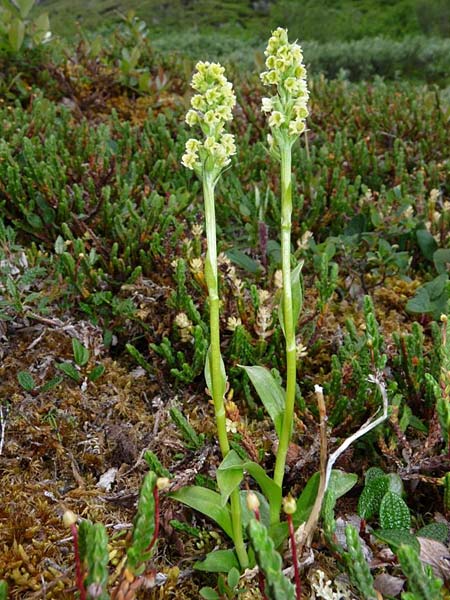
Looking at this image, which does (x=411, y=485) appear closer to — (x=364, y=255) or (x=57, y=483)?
(x=57, y=483)

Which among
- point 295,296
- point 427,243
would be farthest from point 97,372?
point 427,243

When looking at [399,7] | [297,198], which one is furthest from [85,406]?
[399,7]

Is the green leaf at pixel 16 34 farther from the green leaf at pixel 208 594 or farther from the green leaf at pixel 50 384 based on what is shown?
the green leaf at pixel 208 594

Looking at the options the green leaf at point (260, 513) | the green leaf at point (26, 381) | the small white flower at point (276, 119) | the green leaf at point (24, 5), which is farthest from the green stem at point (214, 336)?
the green leaf at point (24, 5)

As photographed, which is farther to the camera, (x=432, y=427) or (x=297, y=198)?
(x=297, y=198)

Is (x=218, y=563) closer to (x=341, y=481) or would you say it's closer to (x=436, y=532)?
(x=341, y=481)

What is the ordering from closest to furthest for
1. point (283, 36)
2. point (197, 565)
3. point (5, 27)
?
1. point (283, 36)
2. point (197, 565)
3. point (5, 27)

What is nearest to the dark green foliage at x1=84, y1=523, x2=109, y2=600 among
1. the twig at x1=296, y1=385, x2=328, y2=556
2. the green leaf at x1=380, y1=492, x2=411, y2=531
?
the twig at x1=296, y1=385, x2=328, y2=556
